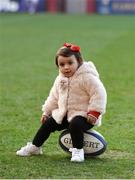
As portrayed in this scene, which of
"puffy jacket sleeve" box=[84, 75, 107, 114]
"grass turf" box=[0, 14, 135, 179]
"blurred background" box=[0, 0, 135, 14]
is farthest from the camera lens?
"blurred background" box=[0, 0, 135, 14]

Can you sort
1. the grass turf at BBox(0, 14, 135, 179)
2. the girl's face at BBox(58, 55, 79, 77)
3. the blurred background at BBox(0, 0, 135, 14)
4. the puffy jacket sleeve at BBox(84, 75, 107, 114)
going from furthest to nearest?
the blurred background at BBox(0, 0, 135, 14) < the girl's face at BBox(58, 55, 79, 77) < the puffy jacket sleeve at BBox(84, 75, 107, 114) < the grass turf at BBox(0, 14, 135, 179)

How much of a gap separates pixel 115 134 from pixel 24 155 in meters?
1.37

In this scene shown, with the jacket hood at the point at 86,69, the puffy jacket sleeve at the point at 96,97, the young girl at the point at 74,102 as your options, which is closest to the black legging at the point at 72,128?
the young girl at the point at 74,102

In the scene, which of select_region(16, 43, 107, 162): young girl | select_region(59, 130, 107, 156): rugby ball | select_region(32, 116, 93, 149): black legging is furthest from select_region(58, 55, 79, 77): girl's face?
select_region(59, 130, 107, 156): rugby ball

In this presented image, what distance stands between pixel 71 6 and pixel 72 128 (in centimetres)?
3762

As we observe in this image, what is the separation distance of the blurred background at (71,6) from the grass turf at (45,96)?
1983cm

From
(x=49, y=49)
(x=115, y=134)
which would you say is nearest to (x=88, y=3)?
(x=49, y=49)

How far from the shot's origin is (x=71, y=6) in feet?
141

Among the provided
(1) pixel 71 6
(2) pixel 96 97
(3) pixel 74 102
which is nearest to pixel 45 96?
(3) pixel 74 102

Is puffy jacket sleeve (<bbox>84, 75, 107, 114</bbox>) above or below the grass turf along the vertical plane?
above

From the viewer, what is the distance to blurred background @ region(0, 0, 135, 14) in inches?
1634

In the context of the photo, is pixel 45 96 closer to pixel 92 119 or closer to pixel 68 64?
pixel 68 64

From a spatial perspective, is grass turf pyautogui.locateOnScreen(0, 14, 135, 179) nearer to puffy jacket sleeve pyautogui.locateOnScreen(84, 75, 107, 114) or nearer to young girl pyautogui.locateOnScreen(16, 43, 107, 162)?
young girl pyautogui.locateOnScreen(16, 43, 107, 162)

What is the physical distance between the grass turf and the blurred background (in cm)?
1983
